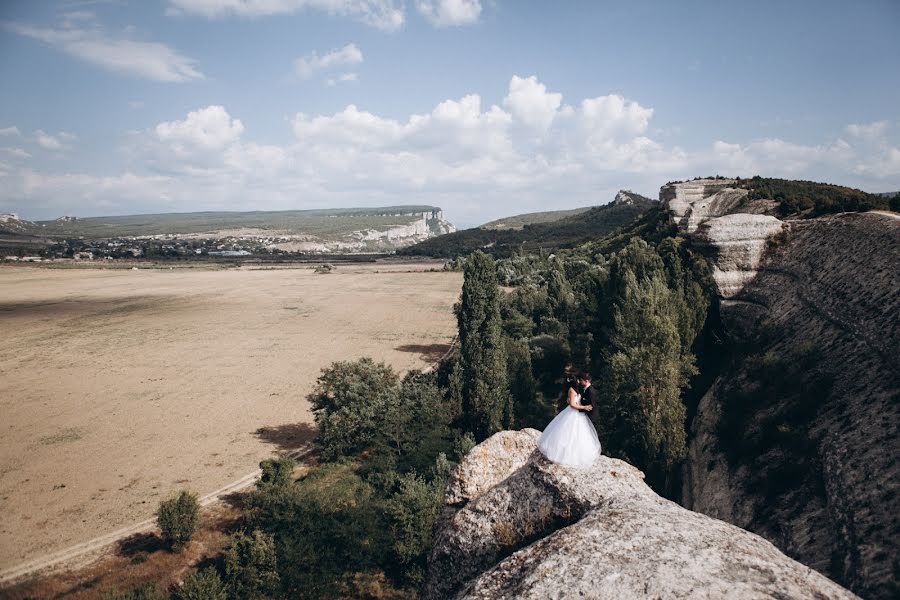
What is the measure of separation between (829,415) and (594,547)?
1790 cm

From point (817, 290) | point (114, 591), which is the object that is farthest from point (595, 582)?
point (817, 290)

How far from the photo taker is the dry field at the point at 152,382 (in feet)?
89.0

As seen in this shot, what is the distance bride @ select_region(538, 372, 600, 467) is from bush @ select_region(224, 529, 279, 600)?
14798 mm

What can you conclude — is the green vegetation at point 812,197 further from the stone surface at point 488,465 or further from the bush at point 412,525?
the bush at point 412,525

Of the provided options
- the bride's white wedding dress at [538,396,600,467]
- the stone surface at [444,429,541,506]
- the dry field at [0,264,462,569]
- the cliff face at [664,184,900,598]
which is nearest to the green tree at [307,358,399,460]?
the dry field at [0,264,462,569]

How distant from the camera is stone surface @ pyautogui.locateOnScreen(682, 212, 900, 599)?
45.9ft

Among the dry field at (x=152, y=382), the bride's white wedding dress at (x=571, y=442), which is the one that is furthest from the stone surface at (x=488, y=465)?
the dry field at (x=152, y=382)

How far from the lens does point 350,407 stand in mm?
32719

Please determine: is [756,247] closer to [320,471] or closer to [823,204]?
[823,204]

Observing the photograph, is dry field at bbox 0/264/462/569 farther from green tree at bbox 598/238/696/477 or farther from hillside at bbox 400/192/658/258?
hillside at bbox 400/192/658/258

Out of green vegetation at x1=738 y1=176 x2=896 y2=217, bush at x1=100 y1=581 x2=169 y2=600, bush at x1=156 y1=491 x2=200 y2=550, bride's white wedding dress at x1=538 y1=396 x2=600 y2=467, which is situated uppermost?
green vegetation at x1=738 y1=176 x2=896 y2=217

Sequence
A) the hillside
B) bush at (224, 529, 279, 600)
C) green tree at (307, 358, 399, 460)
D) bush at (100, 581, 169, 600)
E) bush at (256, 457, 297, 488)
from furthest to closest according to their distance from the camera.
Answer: the hillside < green tree at (307, 358, 399, 460) < bush at (256, 457, 297, 488) < bush at (224, 529, 279, 600) < bush at (100, 581, 169, 600)

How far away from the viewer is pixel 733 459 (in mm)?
21609

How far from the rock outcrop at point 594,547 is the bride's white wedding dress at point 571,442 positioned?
216mm
